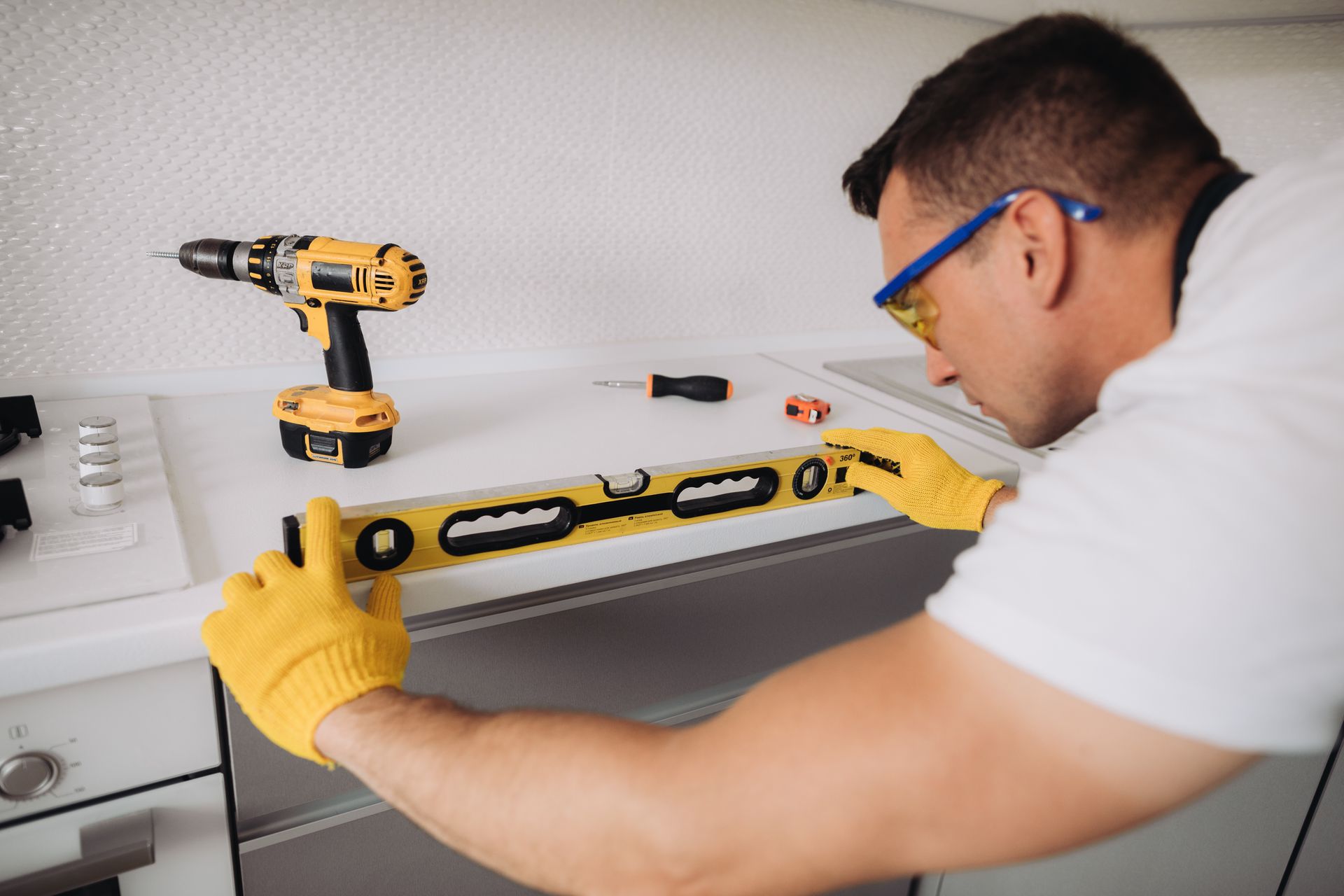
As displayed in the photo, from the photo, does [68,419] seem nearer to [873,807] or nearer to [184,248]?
[184,248]

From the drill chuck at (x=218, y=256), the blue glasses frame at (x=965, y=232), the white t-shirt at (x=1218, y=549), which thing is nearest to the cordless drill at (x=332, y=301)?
the drill chuck at (x=218, y=256)

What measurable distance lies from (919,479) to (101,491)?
873 millimetres

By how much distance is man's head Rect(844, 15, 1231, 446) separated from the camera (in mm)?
635

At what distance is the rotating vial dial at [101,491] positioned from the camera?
0.70 meters

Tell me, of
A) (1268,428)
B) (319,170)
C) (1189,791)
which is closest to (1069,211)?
(1268,428)

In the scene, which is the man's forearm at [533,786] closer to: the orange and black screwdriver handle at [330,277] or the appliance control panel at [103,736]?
the appliance control panel at [103,736]

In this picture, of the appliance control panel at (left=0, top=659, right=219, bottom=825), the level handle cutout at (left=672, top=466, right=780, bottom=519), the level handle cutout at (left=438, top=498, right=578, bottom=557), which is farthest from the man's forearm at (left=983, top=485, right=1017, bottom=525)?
the appliance control panel at (left=0, top=659, right=219, bottom=825)

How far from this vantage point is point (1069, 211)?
632 millimetres

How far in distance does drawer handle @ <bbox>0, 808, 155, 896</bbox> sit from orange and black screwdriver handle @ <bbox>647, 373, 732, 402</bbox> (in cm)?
79

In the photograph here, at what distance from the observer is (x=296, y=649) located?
567 millimetres

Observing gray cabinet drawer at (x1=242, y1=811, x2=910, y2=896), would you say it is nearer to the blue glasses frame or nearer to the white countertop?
the white countertop

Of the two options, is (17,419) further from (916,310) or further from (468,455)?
(916,310)

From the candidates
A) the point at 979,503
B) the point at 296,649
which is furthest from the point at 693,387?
the point at 296,649

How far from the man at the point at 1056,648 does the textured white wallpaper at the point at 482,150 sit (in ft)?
2.04
